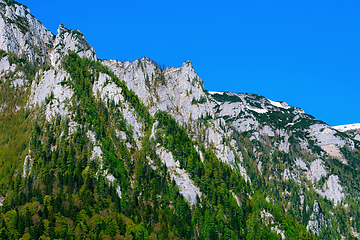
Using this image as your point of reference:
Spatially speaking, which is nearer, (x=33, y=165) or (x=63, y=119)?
(x=33, y=165)

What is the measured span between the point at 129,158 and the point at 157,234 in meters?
59.5

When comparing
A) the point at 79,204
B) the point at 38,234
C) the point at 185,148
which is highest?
the point at 185,148

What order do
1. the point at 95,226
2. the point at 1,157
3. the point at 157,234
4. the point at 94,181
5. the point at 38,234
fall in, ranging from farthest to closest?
the point at 1,157
the point at 94,181
the point at 157,234
the point at 95,226
the point at 38,234

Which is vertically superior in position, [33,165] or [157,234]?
[33,165]

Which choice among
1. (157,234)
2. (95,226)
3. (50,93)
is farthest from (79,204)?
(50,93)

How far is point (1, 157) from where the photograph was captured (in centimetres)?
17400

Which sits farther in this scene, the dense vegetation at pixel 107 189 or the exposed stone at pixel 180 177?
the exposed stone at pixel 180 177

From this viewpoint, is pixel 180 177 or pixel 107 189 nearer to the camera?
pixel 107 189

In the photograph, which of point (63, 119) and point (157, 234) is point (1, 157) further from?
point (157, 234)

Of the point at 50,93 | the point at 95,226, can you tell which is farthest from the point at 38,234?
the point at 50,93

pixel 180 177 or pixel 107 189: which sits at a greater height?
pixel 180 177

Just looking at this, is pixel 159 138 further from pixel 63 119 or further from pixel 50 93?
pixel 50 93

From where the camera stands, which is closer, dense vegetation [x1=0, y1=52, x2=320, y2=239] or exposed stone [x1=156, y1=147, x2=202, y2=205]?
dense vegetation [x1=0, y1=52, x2=320, y2=239]

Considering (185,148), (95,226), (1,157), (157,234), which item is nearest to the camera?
(95,226)
